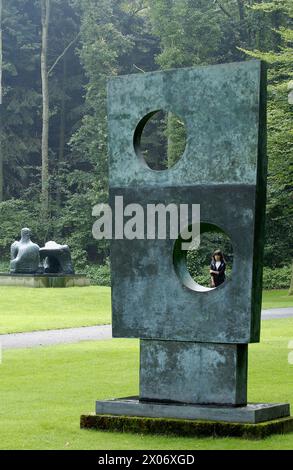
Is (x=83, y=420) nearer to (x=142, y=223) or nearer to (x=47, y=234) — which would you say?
(x=142, y=223)

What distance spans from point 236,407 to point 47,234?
3565 cm

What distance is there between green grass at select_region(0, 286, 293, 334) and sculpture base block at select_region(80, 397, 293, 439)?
996cm

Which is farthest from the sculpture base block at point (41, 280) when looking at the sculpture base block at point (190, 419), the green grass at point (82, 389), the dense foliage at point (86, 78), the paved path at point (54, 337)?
the sculpture base block at point (190, 419)

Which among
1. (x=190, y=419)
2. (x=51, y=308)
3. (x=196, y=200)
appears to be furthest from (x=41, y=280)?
(x=190, y=419)

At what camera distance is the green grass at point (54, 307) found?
774 inches

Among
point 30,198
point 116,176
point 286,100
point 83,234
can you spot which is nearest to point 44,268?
point 286,100

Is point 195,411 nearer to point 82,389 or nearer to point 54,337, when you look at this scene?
point 82,389

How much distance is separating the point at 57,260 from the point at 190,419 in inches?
881

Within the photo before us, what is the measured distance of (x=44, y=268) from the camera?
29.8 meters

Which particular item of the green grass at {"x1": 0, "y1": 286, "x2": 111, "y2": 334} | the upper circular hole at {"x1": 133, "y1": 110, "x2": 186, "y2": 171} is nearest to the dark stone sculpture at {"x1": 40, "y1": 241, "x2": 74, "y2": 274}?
the green grass at {"x1": 0, "y1": 286, "x2": 111, "y2": 334}

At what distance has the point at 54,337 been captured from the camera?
1673cm

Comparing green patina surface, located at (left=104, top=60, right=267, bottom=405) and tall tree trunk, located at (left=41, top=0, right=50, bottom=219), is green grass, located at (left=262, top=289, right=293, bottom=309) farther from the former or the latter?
green patina surface, located at (left=104, top=60, right=267, bottom=405)

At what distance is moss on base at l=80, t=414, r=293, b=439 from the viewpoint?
7320mm

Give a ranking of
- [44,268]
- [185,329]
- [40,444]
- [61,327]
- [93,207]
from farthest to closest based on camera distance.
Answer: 1. [93,207]
2. [44,268]
3. [61,327]
4. [185,329]
5. [40,444]
